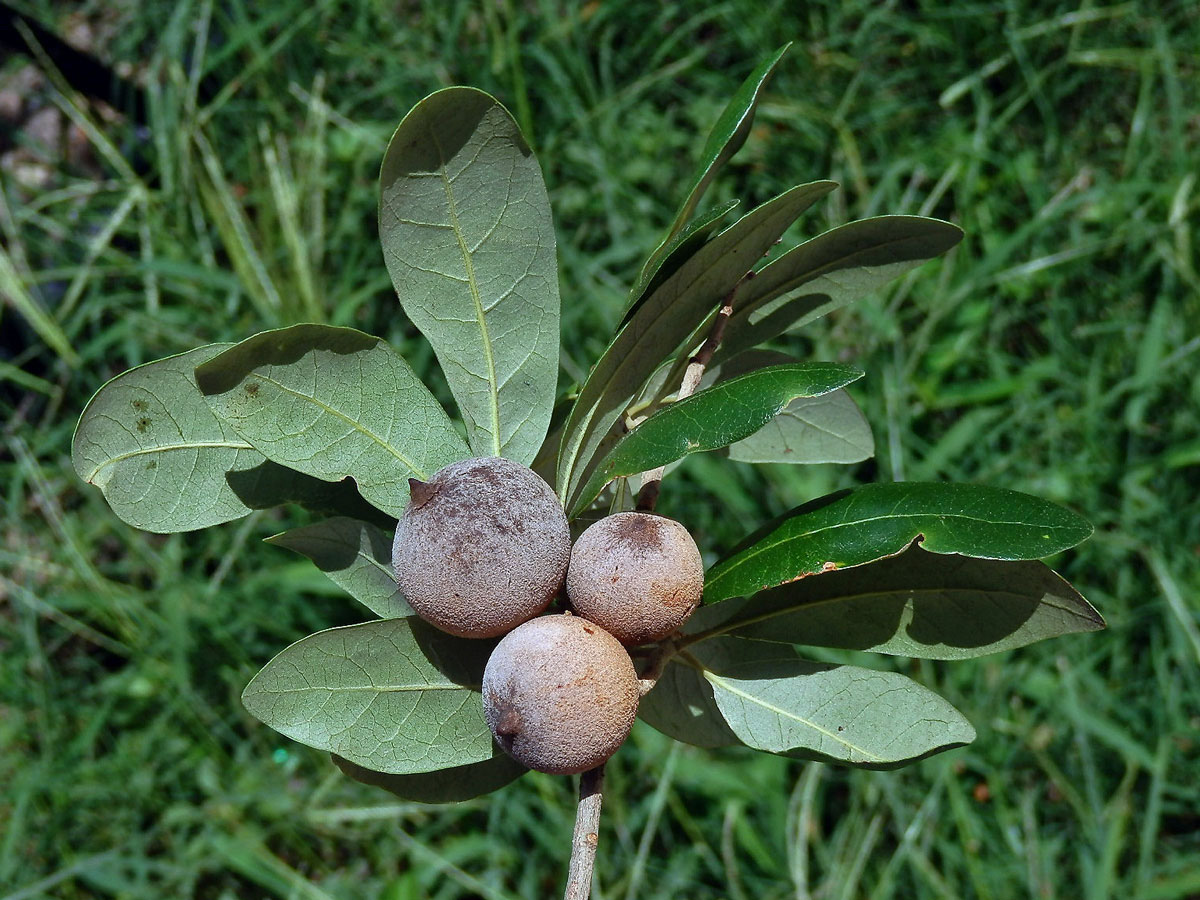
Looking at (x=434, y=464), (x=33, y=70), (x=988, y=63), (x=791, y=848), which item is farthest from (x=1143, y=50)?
(x=33, y=70)

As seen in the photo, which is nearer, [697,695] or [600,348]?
[697,695]

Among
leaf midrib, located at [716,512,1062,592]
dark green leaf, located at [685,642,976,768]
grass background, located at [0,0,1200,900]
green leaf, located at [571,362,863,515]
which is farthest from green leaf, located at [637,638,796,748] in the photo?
grass background, located at [0,0,1200,900]

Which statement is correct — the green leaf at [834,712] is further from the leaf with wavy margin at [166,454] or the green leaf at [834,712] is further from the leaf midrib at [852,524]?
the leaf with wavy margin at [166,454]

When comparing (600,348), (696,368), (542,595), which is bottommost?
(600,348)

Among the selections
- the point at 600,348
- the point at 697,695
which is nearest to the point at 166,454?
the point at 697,695

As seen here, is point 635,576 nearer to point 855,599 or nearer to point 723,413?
point 723,413

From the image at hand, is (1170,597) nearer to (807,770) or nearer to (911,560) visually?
(807,770)

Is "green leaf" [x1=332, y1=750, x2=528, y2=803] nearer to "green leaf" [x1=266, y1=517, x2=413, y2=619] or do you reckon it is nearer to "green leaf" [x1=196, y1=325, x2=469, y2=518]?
"green leaf" [x1=266, y1=517, x2=413, y2=619]
